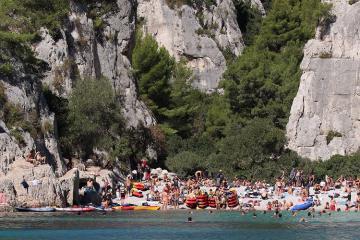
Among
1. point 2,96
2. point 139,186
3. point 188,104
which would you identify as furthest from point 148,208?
point 188,104

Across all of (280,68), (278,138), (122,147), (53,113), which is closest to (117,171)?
(122,147)

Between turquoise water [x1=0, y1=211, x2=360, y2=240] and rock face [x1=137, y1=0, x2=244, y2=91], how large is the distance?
3927 cm

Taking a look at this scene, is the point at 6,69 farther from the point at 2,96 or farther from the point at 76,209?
the point at 76,209

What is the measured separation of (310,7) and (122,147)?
26.0m

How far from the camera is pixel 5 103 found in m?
62.2

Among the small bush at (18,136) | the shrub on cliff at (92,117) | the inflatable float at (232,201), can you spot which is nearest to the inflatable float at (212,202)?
the inflatable float at (232,201)

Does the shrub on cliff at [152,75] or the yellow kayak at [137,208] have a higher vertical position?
the shrub on cliff at [152,75]

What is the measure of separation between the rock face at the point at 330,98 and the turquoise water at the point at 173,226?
20.3 m

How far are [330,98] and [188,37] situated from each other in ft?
74.8

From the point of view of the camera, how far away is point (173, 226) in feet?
161

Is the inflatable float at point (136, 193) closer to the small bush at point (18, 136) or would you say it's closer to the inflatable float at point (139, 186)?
the inflatable float at point (139, 186)

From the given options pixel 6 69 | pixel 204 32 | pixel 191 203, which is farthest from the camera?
pixel 204 32

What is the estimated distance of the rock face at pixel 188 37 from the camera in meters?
97.5

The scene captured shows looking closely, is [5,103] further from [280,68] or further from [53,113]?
[280,68]
